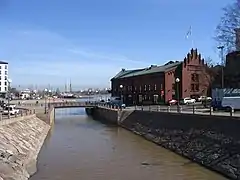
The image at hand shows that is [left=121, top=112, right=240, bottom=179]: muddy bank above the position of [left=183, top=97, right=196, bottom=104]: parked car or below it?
below

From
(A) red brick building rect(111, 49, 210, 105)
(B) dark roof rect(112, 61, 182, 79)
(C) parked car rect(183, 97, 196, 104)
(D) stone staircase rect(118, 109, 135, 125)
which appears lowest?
(D) stone staircase rect(118, 109, 135, 125)

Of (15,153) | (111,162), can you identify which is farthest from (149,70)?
(15,153)

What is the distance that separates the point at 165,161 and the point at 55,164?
8.86m

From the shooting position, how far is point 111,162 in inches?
1314

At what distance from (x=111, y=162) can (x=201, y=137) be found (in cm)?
869

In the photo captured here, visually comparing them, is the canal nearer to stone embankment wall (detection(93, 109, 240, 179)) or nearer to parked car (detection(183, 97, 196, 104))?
stone embankment wall (detection(93, 109, 240, 179))

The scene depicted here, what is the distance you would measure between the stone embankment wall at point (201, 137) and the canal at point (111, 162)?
99 cm

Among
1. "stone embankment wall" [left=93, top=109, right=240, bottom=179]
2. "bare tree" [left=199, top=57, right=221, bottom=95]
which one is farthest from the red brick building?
"stone embankment wall" [left=93, top=109, right=240, bottom=179]

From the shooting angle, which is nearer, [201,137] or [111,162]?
[111,162]

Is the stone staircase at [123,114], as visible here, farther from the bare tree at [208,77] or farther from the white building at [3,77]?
the white building at [3,77]

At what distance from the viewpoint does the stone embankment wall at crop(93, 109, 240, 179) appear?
1124 inches

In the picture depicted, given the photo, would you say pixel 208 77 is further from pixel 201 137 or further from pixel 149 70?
pixel 201 137

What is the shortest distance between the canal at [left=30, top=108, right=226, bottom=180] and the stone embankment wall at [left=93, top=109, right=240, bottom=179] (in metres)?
0.99

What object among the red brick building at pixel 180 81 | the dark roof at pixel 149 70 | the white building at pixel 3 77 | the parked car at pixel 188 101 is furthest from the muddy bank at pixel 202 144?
the white building at pixel 3 77
